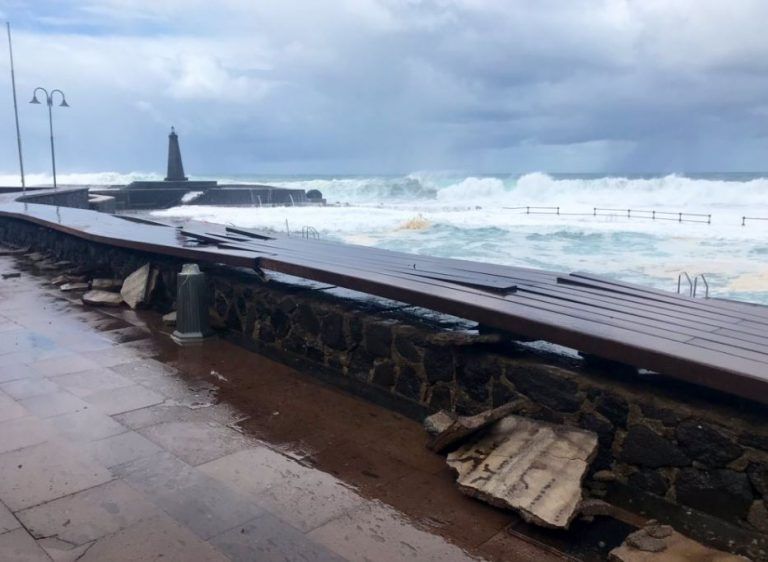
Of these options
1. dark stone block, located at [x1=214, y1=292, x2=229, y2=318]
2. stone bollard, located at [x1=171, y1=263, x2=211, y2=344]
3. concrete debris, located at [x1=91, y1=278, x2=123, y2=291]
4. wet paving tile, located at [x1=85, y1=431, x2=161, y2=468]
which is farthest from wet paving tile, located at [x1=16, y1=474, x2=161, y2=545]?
concrete debris, located at [x1=91, y1=278, x2=123, y2=291]

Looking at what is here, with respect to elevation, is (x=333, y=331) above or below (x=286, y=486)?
above

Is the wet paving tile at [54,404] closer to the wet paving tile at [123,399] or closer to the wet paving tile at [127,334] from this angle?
the wet paving tile at [123,399]

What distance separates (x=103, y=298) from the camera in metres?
7.25

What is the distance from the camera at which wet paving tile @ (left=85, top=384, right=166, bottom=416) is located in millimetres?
4125

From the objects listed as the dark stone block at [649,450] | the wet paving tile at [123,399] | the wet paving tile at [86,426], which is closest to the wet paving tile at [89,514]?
the wet paving tile at [86,426]

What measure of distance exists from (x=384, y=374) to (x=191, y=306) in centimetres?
223

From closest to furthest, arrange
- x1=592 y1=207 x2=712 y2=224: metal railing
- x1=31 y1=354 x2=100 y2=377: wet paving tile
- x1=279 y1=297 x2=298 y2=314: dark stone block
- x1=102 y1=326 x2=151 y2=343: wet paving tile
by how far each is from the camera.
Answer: x1=31 y1=354 x2=100 y2=377: wet paving tile
x1=279 y1=297 x2=298 y2=314: dark stone block
x1=102 y1=326 x2=151 y2=343: wet paving tile
x1=592 y1=207 x2=712 y2=224: metal railing

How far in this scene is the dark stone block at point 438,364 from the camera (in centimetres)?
392

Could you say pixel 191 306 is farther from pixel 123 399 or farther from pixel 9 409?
pixel 9 409

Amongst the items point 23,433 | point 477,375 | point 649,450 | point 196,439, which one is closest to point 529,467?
point 649,450

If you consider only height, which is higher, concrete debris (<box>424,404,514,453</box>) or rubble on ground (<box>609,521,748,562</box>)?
concrete debris (<box>424,404,514,453</box>)

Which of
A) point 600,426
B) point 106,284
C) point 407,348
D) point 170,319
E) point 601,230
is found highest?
point 407,348

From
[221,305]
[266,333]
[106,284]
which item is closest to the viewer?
[266,333]

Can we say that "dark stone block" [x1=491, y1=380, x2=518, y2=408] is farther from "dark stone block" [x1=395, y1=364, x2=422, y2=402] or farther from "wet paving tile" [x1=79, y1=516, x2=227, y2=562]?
"wet paving tile" [x1=79, y1=516, x2=227, y2=562]
